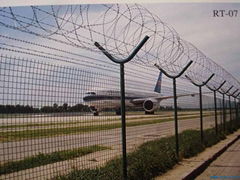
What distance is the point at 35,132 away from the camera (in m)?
4.32

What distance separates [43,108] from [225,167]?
394 centimetres

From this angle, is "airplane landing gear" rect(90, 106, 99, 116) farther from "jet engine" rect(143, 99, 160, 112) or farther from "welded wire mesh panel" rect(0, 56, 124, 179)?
"jet engine" rect(143, 99, 160, 112)

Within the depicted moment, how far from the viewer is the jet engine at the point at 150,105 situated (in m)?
8.09

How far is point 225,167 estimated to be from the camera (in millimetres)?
6980

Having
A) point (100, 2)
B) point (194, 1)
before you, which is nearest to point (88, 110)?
point (100, 2)

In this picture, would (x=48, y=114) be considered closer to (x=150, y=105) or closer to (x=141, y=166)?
(x=141, y=166)

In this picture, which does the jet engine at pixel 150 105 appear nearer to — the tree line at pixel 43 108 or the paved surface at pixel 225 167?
the paved surface at pixel 225 167

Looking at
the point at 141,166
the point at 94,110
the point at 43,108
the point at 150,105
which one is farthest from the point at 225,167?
the point at 43,108

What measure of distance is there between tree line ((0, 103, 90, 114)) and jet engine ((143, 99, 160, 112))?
312 cm

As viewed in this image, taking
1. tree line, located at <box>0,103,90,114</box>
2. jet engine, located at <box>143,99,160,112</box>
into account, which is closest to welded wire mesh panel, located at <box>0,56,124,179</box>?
tree line, located at <box>0,103,90,114</box>

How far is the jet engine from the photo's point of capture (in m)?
8.09

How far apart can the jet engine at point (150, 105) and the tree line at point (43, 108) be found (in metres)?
3.12

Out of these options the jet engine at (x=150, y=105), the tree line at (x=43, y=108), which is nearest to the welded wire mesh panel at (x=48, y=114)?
the tree line at (x=43, y=108)

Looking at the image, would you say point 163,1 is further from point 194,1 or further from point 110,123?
point 110,123
